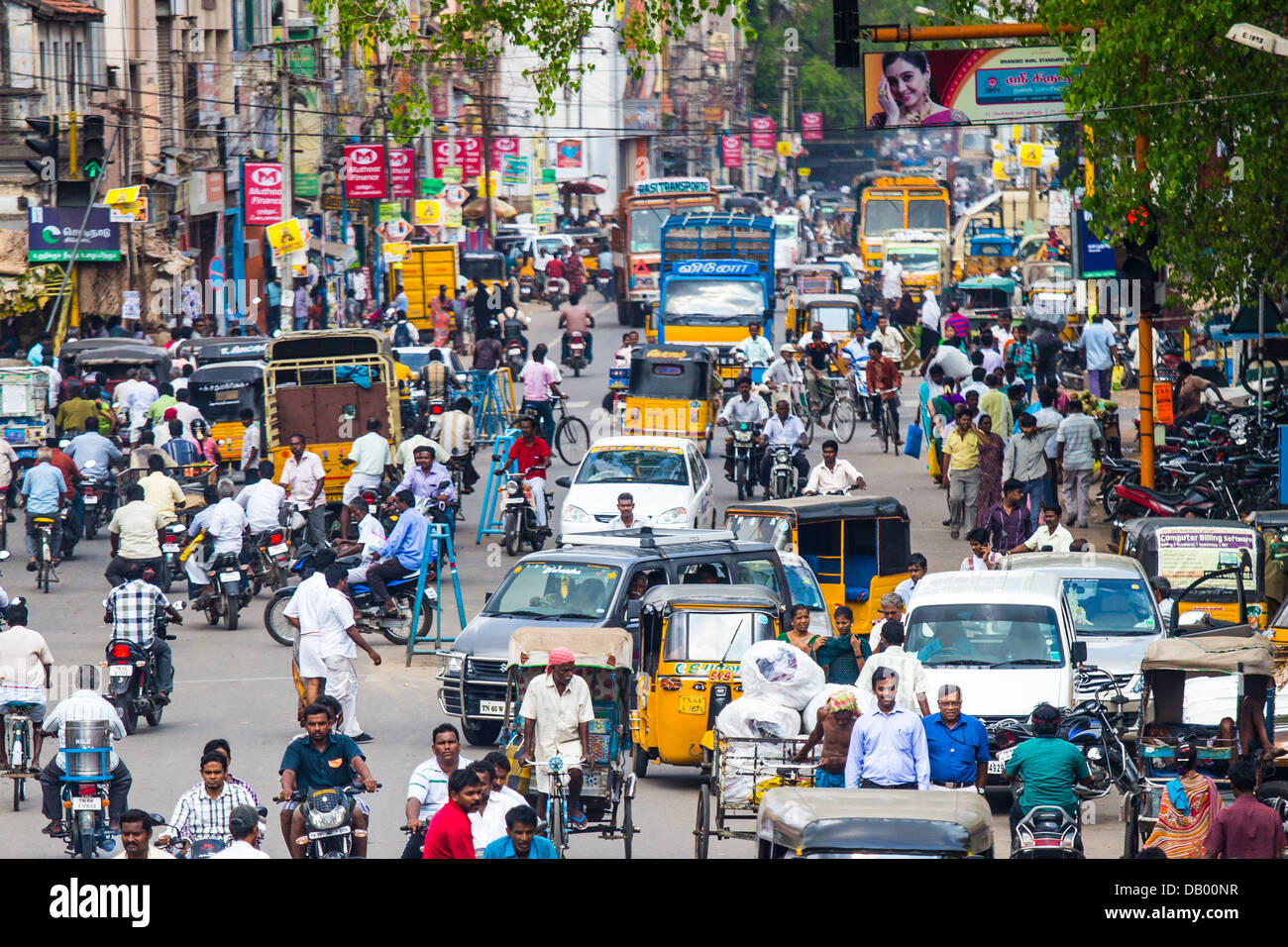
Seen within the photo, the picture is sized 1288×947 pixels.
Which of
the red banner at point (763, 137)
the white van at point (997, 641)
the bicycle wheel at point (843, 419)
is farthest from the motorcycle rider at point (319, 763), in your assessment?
the red banner at point (763, 137)

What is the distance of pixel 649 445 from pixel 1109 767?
427 inches

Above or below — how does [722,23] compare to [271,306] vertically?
above

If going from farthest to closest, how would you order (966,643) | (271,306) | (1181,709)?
(271,306), (966,643), (1181,709)

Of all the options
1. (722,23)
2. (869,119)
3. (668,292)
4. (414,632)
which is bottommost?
(414,632)

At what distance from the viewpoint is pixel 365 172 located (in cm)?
4456

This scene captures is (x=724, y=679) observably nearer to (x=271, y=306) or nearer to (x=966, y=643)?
(x=966, y=643)

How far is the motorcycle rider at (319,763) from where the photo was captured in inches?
419

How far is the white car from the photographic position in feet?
73.2

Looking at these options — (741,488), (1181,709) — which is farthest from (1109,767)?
(741,488)

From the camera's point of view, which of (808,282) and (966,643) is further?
(808,282)

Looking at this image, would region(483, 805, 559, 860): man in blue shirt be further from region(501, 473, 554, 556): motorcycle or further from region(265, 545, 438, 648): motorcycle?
region(501, 473, 554, 556): motorcycle

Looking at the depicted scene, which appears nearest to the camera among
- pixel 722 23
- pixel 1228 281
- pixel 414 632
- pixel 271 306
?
pixel 414 632

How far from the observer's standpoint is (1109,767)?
13102mm

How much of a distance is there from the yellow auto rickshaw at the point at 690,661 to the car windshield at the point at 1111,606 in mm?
3088
